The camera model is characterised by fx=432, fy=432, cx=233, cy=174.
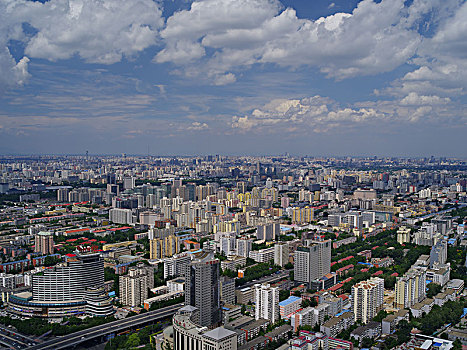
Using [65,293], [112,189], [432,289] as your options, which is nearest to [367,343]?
[432,289]

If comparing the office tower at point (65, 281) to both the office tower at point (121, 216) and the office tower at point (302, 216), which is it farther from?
the office tower at point (302, 216)

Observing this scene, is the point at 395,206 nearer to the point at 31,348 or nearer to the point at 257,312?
the point at 257,312

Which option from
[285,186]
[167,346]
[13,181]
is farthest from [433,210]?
[13,181]

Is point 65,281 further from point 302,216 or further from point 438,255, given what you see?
point 302,216

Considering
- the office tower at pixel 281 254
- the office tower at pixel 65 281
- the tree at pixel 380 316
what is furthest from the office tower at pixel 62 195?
the tree at pixel 380 316

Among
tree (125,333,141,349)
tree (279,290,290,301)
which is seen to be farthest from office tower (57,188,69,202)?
tree (125,333,141,349)
